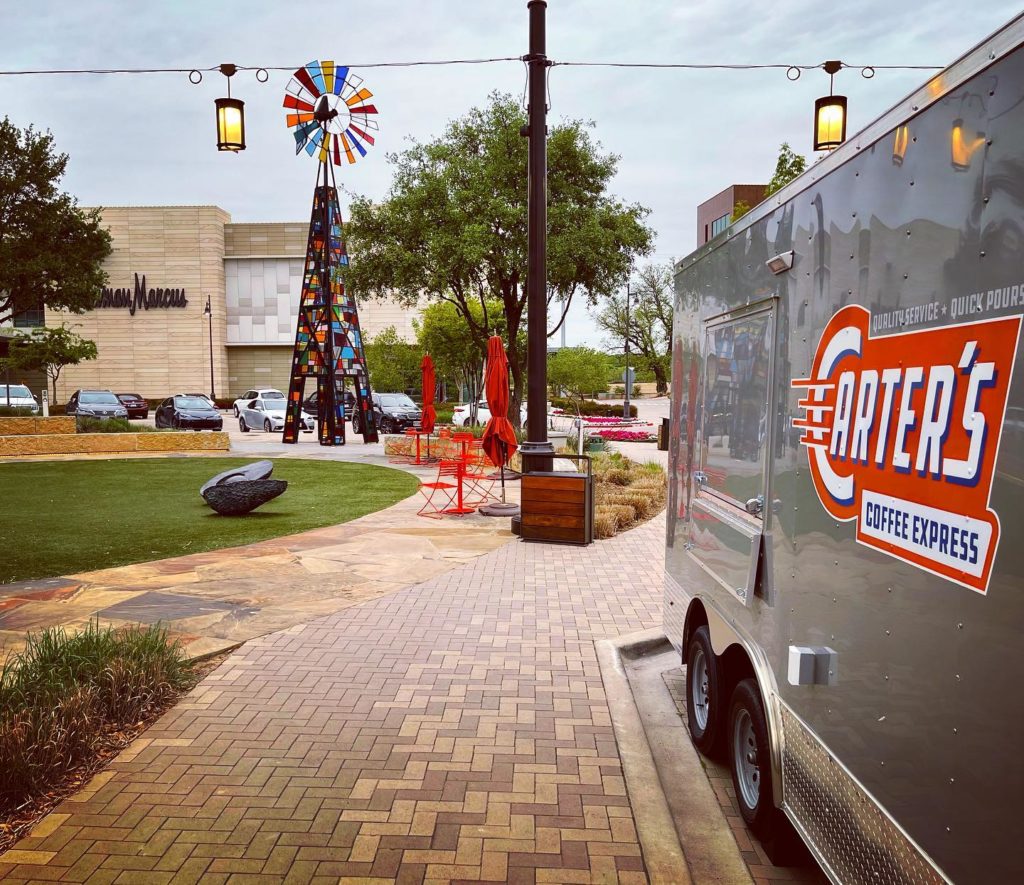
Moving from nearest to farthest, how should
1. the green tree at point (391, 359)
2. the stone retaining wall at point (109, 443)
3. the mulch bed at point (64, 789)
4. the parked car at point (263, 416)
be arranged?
the mulch bed at point (64, 789) → the stone retaining wall at point (109, 443) → the parked car at point (263, 416) → the green tree at point (391, 359)

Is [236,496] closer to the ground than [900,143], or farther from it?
closer to the ground

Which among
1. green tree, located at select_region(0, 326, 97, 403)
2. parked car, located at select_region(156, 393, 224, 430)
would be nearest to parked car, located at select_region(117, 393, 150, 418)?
green tree, located at select_region(0, 326, 97, 403)

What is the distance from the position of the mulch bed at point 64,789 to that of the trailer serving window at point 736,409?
3531mm

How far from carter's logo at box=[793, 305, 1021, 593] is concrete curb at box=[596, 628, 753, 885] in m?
1.73

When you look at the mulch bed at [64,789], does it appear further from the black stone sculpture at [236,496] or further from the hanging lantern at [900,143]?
the black stone sculpture at [236,496]

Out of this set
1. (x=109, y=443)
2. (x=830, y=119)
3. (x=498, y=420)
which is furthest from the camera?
(x=109, y=443)

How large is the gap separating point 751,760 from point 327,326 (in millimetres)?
23746

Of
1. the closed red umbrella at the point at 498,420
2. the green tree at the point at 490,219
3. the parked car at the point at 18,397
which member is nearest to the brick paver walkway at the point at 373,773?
the closed red umbrella at the point at 498,420

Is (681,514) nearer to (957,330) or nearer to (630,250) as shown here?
(957,330)

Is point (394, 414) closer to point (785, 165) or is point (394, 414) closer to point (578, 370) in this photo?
point (578, 370)

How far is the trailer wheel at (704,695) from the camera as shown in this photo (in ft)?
13.8

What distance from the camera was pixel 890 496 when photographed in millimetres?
2391

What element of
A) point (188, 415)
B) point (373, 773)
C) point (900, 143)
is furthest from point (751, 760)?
point (188, 415)

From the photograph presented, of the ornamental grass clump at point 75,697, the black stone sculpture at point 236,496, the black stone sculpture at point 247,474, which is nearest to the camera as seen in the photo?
the ornamental grass clump at point 75,697
